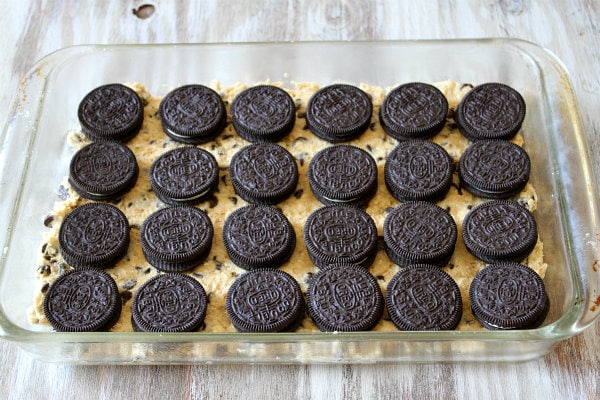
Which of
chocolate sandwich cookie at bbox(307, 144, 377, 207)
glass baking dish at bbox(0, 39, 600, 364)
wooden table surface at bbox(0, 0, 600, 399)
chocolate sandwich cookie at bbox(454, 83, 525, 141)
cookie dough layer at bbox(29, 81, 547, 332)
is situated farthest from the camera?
wooden table surface at bbox(0, 0, 600, 399)

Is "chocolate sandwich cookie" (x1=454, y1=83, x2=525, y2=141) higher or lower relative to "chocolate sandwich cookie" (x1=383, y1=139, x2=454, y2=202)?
higher

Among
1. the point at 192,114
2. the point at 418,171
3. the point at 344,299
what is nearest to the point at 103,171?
the point at 192,114

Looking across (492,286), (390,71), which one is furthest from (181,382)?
(390,71)

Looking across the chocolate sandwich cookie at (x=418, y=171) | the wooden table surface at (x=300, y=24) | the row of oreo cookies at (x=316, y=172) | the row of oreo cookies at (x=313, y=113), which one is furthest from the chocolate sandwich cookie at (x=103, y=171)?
the chocolate sandwich cookie at (x=418, y=171)

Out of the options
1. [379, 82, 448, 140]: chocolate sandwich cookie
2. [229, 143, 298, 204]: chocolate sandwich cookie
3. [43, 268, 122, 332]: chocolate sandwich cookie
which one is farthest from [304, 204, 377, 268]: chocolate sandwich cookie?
[43, 268, 122, 332]: chocolate sandwich cookie

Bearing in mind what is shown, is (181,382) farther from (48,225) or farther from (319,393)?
(48,225)

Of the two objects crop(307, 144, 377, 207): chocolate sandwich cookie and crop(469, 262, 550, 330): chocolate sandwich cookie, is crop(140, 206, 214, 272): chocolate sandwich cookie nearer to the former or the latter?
crop(307, 144, 377, 207): chocolate sandwich cookie

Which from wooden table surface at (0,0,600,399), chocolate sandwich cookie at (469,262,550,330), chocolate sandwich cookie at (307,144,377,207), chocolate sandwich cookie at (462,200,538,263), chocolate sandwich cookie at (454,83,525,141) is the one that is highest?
wooden table surface at (0,0,600,399)
